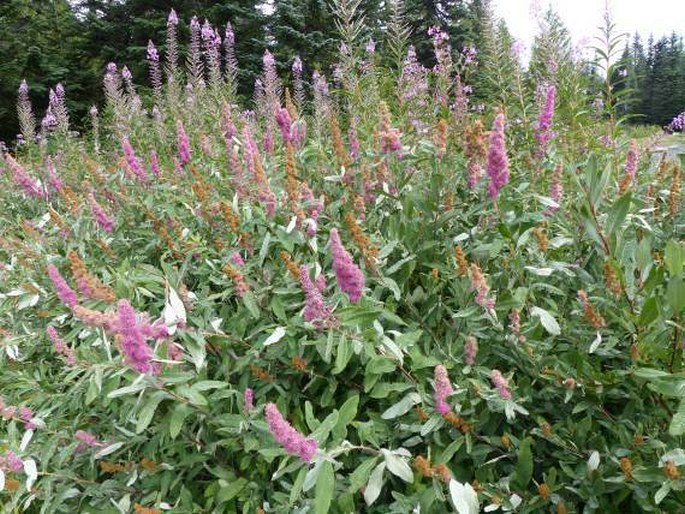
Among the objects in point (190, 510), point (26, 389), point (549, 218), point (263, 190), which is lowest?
point (190, 510)

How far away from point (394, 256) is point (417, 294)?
179mm

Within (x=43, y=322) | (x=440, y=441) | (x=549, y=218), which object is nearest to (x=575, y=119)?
(x=549, y=218)

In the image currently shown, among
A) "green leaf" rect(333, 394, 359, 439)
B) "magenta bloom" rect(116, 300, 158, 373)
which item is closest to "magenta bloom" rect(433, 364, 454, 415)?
"green leaf" rect(333, 394, 359, 439)

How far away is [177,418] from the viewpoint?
57.6 inches

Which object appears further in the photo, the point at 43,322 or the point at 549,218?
the point at 43,322

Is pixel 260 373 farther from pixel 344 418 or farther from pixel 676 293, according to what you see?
pixel 676 293

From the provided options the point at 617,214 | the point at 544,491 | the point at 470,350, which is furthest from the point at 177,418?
the point at 617,214

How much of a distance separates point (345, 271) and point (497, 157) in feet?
1.88

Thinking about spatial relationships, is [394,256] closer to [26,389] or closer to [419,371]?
[419,371]

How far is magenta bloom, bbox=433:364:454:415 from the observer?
1.37m

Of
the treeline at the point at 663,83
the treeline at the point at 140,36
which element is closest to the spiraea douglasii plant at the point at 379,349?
the treeline at the point at 140,36

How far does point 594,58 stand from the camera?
8.82 feet

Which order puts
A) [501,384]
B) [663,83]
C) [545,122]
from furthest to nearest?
[663,83], [545,122], [501,384]

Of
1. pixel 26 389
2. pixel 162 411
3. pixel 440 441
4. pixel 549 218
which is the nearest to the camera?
→ pixel 440 441
